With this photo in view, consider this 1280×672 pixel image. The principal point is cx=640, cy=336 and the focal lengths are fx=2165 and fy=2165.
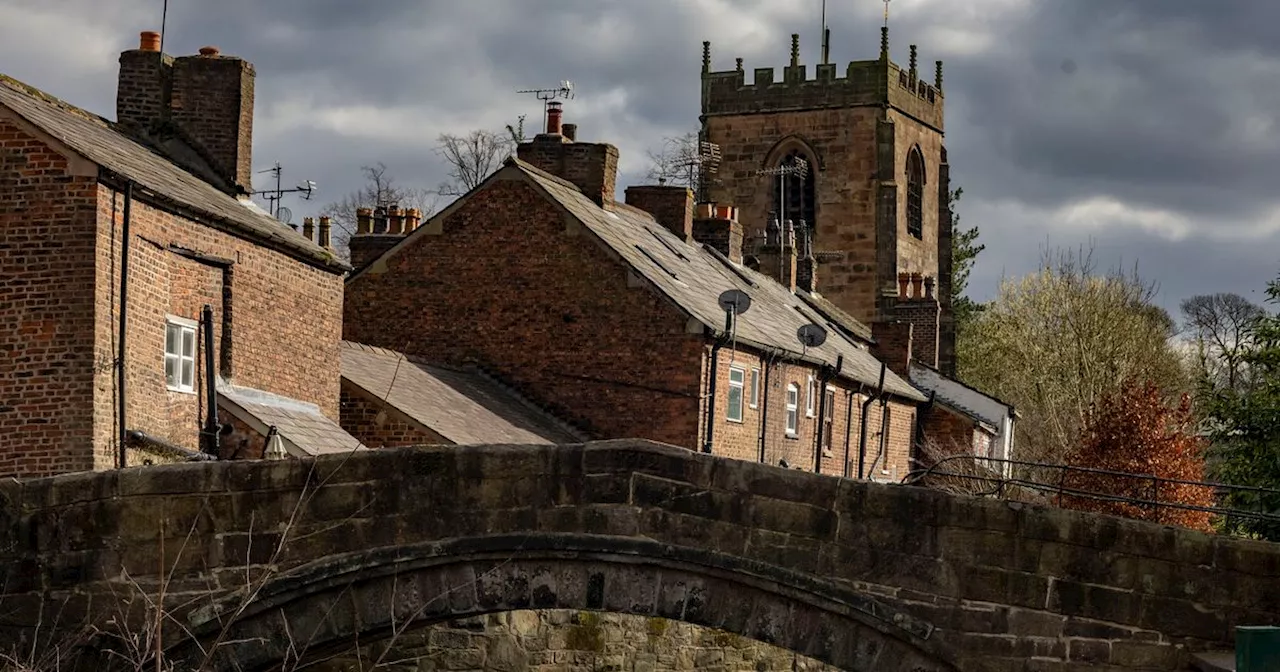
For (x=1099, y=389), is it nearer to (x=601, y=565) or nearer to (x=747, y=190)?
(x=747, y=190)

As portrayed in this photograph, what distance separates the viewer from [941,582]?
15891 millimetres

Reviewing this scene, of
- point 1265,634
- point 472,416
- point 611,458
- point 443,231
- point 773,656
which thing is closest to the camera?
point 1265,634

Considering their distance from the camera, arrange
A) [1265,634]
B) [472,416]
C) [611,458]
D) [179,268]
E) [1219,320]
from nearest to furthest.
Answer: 1. [1265,634]
2. [611,458]
3. [179,268]
4. [472,416]
5. [1219,320]

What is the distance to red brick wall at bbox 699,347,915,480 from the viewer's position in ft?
108

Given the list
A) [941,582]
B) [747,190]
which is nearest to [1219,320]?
[747,190]

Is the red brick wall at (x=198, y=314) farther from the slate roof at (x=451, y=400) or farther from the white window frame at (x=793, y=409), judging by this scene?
the white window frame at (x=793, y=409)

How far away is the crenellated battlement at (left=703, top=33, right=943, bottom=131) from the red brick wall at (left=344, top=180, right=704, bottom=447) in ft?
106

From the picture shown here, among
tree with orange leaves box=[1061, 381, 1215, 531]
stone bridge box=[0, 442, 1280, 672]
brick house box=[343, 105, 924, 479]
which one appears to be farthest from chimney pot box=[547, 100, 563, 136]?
stone bridge box=[0, 442, 1280, 672]

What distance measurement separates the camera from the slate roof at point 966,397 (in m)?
49.2

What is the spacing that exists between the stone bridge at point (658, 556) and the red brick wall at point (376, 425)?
436 inches

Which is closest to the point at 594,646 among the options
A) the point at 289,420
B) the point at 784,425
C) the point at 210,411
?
the point at 289,420

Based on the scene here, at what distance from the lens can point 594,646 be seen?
24234 mm

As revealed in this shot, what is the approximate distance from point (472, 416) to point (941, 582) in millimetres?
14123

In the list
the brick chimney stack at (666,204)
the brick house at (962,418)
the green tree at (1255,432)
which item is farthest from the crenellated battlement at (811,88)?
the green tree at (1255,432)
